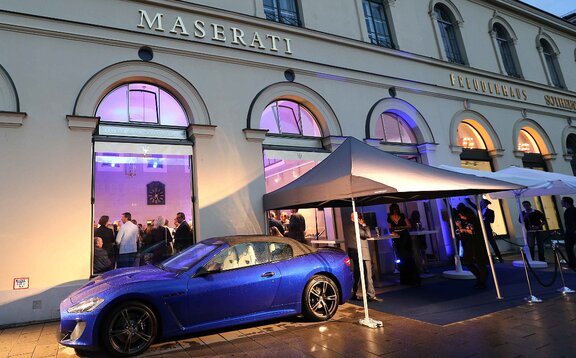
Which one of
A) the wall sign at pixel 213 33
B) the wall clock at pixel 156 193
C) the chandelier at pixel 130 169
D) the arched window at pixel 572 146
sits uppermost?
the wall sign at pixel 213 33

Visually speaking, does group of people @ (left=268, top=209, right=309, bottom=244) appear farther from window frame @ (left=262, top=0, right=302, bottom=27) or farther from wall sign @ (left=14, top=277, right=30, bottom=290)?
window frame @ (left=262, top=0, right=302, bottom=27)

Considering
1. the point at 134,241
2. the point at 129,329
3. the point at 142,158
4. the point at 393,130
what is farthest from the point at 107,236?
the point at 393,130

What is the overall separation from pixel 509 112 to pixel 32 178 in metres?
16.2

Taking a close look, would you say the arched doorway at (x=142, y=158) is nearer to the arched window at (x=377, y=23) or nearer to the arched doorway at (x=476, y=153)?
the arched window at (x=377, y=23)

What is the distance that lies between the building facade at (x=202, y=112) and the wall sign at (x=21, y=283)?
25 mm

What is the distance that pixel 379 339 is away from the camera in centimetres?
458

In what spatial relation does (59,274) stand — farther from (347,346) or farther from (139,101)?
(347,346)

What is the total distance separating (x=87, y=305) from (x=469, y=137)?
1352 cm

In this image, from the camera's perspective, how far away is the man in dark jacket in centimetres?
689

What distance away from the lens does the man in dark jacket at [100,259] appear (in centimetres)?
689

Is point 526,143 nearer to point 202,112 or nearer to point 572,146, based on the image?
point 572,146

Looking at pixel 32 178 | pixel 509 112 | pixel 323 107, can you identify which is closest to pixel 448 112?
pixel 509 112

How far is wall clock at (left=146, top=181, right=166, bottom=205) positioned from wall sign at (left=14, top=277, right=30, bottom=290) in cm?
263

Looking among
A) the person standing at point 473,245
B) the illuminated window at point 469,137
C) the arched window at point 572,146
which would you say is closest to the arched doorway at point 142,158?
the person standing at point 473,245
